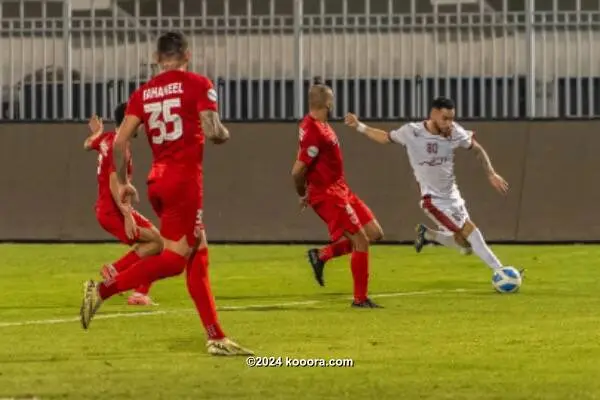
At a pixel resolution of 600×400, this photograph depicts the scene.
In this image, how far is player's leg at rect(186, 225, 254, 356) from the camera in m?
11.4

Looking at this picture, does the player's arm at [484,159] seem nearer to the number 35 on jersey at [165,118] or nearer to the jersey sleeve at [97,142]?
the jersey sleeve at [97,142]

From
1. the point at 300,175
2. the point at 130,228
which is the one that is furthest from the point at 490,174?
the point at 130,228

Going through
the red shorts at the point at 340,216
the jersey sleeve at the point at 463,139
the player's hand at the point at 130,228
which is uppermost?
the jersey sleeve at the point at 463,139

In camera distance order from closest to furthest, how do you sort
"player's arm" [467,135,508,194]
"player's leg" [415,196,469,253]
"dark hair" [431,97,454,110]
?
1. "player's arm" [467,135,508,194]
2. "dark hair" [431,97,454,110]
3. "player's leg" [415,196,469,253]

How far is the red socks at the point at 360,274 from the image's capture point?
15.6 metres

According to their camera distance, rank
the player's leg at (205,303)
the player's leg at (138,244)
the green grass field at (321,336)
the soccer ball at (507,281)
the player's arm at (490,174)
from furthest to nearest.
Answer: the player's arm at (490,174) < the soccer ball at (507,281) < the player's leg at (138,244) < the player's leg at (205,303) < the green grass field at (321,336)

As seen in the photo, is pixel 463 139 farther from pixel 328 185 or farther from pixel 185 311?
pixel 185 311

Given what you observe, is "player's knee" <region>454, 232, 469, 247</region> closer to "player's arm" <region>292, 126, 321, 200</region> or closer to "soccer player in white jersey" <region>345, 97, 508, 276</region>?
"soccer player in white jersey" <region>345, 97, 508, 276</region>

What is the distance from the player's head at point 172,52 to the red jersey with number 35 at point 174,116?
0.19ft

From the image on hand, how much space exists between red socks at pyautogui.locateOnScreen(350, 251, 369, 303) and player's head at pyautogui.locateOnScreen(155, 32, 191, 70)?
4520mm

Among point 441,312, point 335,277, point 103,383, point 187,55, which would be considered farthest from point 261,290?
point 103,383

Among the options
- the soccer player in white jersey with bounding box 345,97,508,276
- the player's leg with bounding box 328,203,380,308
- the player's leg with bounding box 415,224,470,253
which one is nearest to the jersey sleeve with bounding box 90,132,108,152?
the player's leg with bounding box 328,203,380,308

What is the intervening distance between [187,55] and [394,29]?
575 inches

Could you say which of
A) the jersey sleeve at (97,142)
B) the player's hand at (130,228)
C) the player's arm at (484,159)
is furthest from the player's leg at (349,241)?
the player's hand at (130,228)
